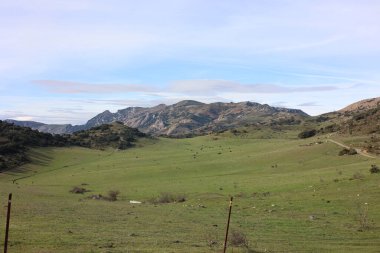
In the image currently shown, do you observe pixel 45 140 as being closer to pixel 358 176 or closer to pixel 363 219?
pixel 358 176

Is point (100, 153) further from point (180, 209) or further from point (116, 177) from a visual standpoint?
point (180, 209)

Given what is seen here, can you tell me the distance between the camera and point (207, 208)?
39.4 meters

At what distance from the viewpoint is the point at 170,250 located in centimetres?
1942

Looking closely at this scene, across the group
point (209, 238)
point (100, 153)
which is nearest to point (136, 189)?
point (209, 238)

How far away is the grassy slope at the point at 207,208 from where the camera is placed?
71.4 ft

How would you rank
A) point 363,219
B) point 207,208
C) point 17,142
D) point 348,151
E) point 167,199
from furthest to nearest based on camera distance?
point 17,142, point 348,151, point 167,199, point 207,208, point 363,219

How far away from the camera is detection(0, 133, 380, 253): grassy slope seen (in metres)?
21.8

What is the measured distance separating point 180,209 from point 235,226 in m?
11.1

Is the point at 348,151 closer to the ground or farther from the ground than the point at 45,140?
farther from the ground

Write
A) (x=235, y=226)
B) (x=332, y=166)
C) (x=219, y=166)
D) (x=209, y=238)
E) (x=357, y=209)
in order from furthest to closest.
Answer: (x=219, y=166)
(x=332, y=166)
(x=357, y=209)
(x=235, y=226)
(x=209, y=238)

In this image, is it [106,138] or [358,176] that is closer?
[358,176]

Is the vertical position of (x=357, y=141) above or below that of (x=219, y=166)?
above

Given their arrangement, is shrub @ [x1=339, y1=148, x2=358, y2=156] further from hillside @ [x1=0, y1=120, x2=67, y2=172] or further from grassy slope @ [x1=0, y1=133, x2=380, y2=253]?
hillside @ [x1=0, y1=120, x2=67, y2=172]

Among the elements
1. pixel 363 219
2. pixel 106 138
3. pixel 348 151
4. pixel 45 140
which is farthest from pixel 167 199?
pixel 106 138
